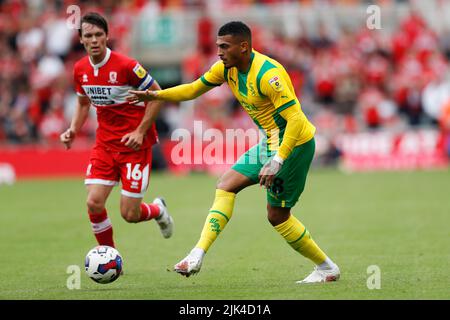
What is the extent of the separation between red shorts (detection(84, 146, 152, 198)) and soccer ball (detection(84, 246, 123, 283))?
1.36m

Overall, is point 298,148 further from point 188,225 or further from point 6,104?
point 6,104

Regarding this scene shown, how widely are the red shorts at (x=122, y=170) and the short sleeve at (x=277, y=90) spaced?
1999mm

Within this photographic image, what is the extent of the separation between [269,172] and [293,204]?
1.95 ft

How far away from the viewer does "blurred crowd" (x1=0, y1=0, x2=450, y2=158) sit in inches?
1025

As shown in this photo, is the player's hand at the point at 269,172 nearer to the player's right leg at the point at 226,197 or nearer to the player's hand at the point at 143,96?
the player's right leg at the point at 226,197

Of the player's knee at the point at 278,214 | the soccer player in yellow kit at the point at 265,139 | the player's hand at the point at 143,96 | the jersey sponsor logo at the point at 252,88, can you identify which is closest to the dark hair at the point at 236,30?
the soccer player in yellow kit at the point at 265,139

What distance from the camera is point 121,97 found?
986cm

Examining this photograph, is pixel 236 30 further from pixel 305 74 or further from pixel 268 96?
pixel 305 74

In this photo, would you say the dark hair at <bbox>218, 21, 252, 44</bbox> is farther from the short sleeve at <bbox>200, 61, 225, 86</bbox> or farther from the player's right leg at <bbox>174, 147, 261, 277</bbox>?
the player's right leg at <bbox>174, 147, 261, 277</bbox>

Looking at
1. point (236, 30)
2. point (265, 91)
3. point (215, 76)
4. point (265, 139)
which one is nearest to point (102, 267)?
point (265, 139)

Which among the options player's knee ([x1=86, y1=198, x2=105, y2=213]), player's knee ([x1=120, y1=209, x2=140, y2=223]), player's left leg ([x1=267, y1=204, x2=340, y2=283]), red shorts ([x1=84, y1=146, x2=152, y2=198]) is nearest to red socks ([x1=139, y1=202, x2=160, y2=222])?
player's knee ([x1=120, y1=209, x2=140, y2=223])

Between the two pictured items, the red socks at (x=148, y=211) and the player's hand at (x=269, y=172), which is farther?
the red socks at (x=148, y=211)

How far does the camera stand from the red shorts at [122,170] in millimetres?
9883
